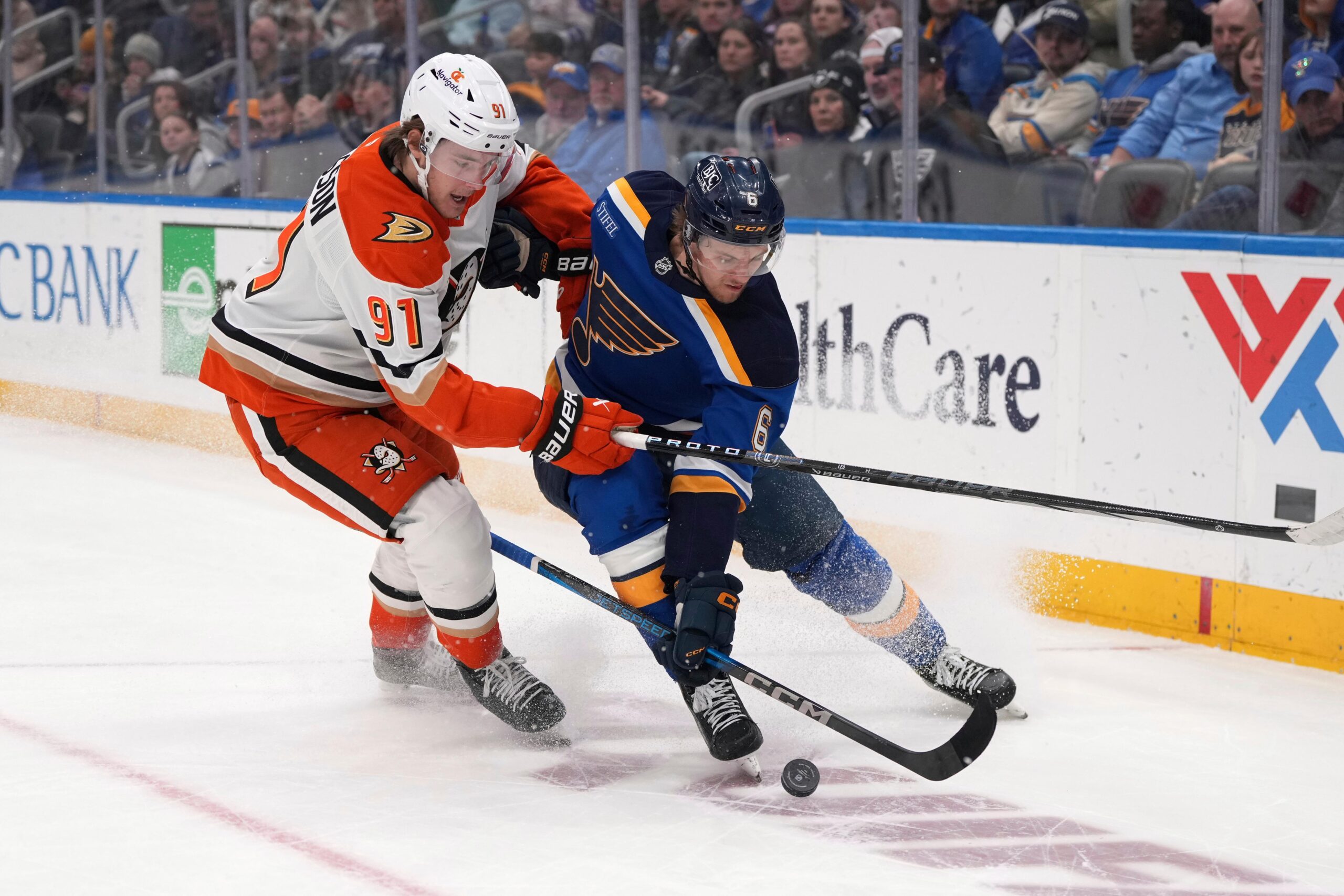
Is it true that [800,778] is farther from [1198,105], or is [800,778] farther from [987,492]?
[1198,105]

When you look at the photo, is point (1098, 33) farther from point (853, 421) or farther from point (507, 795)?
point (507, 795)

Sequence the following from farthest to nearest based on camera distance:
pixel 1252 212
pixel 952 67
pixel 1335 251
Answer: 1. pixel 952 67
2. pixel 1252 212
3. pixel 1335 251

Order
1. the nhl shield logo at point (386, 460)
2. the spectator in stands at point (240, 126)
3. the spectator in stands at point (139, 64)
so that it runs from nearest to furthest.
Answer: the nhl shield logo at point (386, 460), the spectator in stands at point (240, 126), the spectator in stands at point (139, 64)

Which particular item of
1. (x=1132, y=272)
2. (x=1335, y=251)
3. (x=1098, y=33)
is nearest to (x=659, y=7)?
(x=1098, y=33)

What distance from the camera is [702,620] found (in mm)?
2512

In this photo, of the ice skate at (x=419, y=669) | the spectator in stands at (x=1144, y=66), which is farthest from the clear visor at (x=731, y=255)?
the spectator in stands at (x=1144, y=66)

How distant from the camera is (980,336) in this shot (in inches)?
154

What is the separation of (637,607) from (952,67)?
7.04 ft

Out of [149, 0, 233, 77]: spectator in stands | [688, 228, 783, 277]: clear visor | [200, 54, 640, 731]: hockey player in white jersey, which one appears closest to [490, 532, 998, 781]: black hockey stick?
[200, 54, 640, 731]: hockey player in white jersey

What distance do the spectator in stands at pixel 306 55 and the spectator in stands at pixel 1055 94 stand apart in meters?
2.86

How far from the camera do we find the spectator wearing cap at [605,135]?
16.2 ft

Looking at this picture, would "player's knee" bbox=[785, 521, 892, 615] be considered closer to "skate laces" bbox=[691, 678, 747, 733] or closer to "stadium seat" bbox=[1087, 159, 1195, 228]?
"skate laces" bbox=[691, 678, 747, 733]

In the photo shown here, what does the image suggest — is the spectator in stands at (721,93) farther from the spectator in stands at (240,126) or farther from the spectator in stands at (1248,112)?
the spectator in stands at (240,126)

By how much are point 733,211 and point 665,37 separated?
8.44ft
